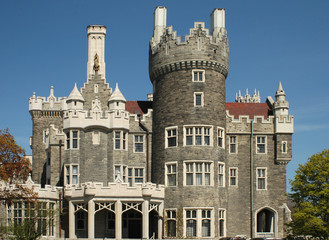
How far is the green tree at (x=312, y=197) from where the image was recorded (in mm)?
39906

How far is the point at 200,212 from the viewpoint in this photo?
141 feet

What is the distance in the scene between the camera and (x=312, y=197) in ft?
136

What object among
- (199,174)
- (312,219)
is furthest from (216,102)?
(312,219)

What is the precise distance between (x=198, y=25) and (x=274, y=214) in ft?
57.5

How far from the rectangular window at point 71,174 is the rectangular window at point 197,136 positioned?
935cm

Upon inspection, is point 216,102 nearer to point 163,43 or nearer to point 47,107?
point 163,43

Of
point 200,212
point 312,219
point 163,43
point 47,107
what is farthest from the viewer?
point 47,107

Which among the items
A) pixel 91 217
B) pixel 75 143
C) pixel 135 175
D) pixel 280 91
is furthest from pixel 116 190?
pixel 280 91

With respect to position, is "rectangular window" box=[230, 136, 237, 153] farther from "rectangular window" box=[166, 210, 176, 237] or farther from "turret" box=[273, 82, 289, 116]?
"rectangular window" box=[166, 210, 176, 237]

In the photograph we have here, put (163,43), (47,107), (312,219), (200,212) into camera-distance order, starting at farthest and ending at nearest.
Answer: (47,107), (163,43), (200,212), (312,219)

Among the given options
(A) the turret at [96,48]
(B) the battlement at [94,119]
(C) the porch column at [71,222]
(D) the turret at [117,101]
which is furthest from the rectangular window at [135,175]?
(A) the turret at [96,48]

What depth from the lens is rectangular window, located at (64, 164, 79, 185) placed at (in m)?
44.7

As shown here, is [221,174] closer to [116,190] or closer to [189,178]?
[189,178]

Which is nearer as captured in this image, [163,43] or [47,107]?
[163,43]
